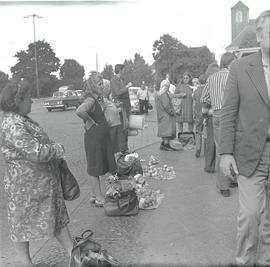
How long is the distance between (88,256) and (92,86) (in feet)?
8.71

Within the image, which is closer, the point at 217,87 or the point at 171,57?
the point at 217,87

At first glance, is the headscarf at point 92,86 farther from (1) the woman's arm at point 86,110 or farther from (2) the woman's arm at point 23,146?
(2) the woman's arm at point 23,146

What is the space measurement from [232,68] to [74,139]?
11352mm

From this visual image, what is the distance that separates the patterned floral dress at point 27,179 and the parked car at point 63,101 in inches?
1194

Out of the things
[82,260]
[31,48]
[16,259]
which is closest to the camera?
[82,260]

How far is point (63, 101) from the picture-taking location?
34562mm

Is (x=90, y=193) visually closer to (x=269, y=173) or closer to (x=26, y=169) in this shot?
(x=26, y=169)

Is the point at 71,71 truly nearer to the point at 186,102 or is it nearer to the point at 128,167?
the point at 186,102

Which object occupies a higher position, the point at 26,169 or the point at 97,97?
the point at 97,97

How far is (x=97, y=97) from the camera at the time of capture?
20.0 ft

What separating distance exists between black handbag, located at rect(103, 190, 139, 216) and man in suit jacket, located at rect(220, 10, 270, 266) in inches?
86.5

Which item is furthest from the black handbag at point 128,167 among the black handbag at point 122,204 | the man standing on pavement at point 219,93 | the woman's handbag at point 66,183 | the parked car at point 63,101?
the parked car at point 63,101

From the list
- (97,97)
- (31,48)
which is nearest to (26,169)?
(97,97)

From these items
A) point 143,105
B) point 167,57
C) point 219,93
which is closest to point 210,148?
point 219,93
